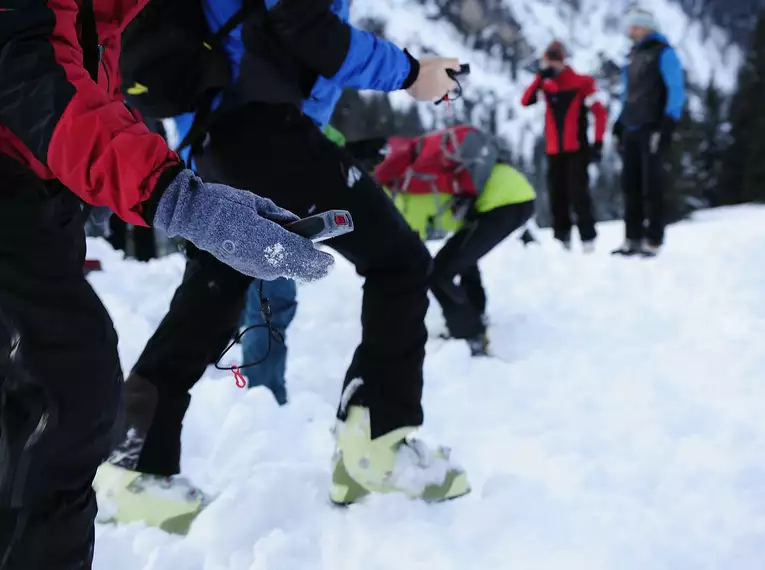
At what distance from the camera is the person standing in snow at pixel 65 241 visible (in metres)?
1.04

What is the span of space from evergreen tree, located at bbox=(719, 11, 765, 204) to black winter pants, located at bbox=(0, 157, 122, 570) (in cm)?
2844

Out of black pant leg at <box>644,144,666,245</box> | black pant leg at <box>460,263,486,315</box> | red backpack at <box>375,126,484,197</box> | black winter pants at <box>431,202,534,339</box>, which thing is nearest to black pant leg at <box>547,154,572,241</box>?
black pant leg at <box>644,144,666,245</box>

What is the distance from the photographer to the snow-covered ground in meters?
1.82

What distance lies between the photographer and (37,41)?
1.05 m

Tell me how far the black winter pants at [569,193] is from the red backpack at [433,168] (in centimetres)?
353

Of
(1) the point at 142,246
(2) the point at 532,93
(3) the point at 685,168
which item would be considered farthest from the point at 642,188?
(3) the point at 685,168

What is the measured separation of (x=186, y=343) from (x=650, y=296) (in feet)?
12.6

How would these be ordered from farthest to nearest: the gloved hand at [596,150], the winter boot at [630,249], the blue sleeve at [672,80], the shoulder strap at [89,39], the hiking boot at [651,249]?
1. the gloved hand at [596,150]
2. the winter boot at [630,249]
3. the hiking boot at [651,249]
4. the blue sleeve at [672,80]
5. the shoulder strap at [89,39]

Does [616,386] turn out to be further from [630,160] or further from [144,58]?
[630,160]

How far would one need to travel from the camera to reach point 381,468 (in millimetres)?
2064

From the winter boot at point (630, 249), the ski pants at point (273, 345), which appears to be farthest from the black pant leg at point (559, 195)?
the ski pants at point (273, 345)

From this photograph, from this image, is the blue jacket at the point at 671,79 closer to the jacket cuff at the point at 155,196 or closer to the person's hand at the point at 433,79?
the person's hand at the point at 433,79

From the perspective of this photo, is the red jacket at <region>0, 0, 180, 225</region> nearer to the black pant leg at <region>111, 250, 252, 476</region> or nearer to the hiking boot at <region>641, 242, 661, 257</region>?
the black pant leg at <region>111, 250, 252, 476</region>

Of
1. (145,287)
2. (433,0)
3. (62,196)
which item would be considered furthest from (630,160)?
(433,0)
